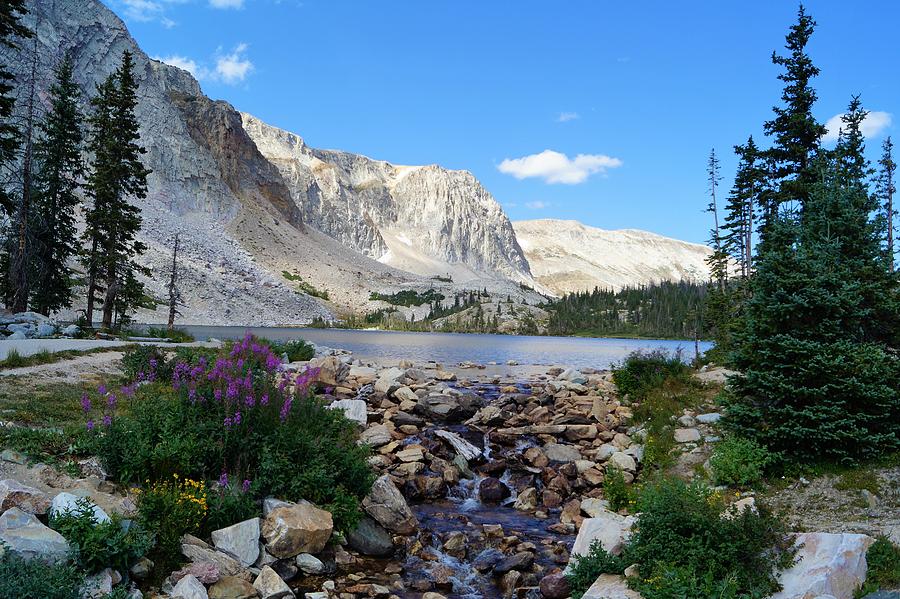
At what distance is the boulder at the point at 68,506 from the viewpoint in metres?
6.24

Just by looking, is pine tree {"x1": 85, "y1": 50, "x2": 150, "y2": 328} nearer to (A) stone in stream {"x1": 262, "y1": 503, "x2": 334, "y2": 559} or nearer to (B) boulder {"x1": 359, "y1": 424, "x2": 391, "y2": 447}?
(B) boulder {"x1": 359, "y1": 424, "x2": 391, "y2": 447}

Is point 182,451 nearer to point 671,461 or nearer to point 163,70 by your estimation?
point 671,461

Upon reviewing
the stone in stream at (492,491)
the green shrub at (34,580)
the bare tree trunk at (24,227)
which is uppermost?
the bare tree trunk at (24,227)

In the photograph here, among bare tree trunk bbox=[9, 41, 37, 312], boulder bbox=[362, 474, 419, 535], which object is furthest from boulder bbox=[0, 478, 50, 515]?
bare tree trunk bbox=[9, 41, 37, 312]

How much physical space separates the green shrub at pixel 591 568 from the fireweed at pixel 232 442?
3.77 m

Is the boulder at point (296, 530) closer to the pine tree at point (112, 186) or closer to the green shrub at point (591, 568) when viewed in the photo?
the green shrub at point (591, 568)

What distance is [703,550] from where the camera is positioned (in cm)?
652

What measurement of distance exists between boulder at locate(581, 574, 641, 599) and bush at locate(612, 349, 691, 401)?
13.3 metres

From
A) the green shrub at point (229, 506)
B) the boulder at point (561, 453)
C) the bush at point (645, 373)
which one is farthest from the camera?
the bush at point (645, 373)

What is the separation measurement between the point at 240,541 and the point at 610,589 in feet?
16.5

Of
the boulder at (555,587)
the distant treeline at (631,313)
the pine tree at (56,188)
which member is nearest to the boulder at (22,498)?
the boulder at (555,587)

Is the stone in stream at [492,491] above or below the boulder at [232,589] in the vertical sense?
below

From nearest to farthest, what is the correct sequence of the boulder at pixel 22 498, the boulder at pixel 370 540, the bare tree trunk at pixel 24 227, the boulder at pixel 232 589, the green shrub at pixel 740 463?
the boulder at pixel 22 498
the boulder at pixel 232 589
the boulder at pixel 370 540
the green shrub at pixel 740 463
the bare tree trunk at pixel 24 227

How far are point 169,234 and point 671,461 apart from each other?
119m
